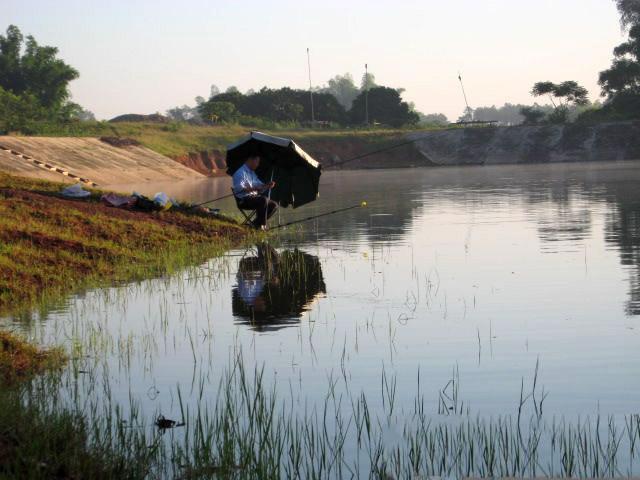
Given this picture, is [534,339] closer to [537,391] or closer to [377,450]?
[537,391]

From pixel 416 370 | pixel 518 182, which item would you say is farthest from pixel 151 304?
pixel 518 182

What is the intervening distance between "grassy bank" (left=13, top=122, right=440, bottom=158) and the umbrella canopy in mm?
54746

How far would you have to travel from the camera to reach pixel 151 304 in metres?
13.4

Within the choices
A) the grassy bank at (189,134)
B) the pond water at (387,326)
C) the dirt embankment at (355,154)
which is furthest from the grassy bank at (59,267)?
the dirt embankment at (355,154)

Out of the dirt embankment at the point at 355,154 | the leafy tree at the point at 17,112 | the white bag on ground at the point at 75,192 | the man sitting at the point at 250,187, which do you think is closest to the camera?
the man sitting at the point at 250,187

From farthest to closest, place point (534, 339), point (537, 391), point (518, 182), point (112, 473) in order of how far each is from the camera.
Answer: point (518, 182) < point (534, 339) < point (537, 391) < point (112, 473)

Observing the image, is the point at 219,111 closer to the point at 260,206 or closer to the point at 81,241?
the point at 260,206

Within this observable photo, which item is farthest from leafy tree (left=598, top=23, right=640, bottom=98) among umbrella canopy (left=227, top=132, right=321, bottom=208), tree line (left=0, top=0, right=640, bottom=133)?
umbrella canopy (left=227, top=132, right=321, bottom=208)

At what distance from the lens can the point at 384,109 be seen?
355ft

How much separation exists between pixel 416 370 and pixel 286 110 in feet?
334

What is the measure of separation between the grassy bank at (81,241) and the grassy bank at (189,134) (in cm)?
5624

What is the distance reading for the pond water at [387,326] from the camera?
27.9 feet

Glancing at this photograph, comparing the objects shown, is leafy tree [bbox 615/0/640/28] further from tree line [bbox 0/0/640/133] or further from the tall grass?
the tall grass

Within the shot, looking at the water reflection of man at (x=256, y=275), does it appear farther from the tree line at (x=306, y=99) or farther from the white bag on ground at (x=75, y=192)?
the tree line at (x=306, y=99)
